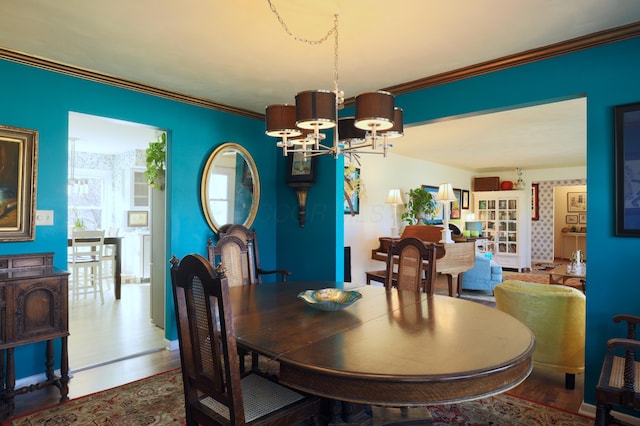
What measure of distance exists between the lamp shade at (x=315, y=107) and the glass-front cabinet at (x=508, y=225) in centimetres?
795

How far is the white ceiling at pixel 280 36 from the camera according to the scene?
2059mm

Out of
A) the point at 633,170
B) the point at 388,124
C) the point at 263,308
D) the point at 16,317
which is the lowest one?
the point at 16,317

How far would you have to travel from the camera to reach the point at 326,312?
1.94 meters

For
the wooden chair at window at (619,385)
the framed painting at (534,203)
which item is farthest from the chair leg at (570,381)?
the framed painting at (534,203)

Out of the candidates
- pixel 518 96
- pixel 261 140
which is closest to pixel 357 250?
pixel 261 140

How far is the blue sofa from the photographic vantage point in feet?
19.0

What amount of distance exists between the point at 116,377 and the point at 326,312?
78.6 inches

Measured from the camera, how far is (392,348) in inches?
56.1

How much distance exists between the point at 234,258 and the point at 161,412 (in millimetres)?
1168

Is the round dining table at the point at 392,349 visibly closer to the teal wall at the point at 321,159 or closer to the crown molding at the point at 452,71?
the teal wall at the point at 321,159

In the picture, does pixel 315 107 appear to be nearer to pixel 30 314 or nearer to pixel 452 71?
pixel 452 71

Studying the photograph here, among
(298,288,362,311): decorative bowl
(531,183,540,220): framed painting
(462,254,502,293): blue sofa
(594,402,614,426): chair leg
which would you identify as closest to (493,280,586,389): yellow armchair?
(594,402,614,426): chair leg

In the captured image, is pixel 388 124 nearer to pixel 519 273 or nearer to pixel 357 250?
pixel 357 250

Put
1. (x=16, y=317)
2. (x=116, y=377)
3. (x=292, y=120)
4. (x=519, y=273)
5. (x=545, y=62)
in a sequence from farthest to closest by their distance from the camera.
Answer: (x=519, y=273)
(x=116, y=377)
(x=545, y=62)
(x=16, y=317)
(x=292, y=120)
